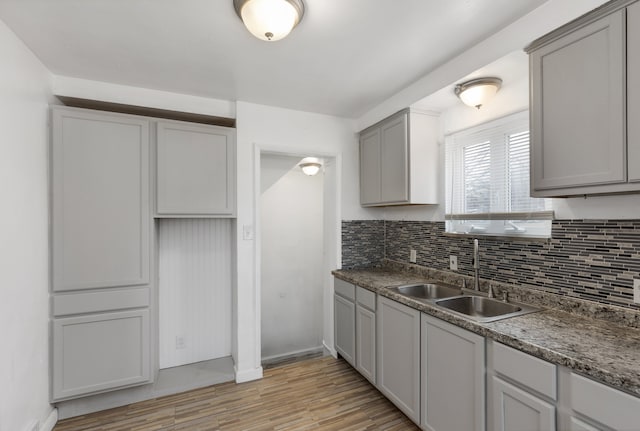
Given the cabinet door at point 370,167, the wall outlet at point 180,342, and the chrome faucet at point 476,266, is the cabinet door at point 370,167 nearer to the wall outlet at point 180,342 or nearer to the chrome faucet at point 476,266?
the chrome faucet at point 476,266

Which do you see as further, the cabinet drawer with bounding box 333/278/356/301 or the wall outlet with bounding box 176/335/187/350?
the wall outlet with bounding box 176/335/187/350

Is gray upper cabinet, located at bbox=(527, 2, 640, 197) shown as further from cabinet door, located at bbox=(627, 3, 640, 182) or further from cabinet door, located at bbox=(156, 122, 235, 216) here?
cabinet door, located at bbox=(156, 122, 235, 216)

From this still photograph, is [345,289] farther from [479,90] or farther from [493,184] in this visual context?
[479,90]

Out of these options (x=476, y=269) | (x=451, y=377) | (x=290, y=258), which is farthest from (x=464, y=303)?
(x=290, y=258)

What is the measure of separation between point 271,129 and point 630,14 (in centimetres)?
238

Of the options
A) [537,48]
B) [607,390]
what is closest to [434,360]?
[607,390]

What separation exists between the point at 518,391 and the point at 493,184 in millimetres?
1369

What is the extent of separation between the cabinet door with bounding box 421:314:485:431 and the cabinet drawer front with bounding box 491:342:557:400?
0.30ft

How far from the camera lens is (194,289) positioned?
9.69 feet

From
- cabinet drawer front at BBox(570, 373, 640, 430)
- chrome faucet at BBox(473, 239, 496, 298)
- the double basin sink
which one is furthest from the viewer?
chrome faucet at BBox(473, 239, 496, 298)

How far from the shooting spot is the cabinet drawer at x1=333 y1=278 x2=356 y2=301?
274 cm

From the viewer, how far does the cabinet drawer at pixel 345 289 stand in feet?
8.99

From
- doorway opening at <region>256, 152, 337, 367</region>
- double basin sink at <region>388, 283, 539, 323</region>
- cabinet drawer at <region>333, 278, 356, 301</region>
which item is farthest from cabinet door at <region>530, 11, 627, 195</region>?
doorway opening at <region>256, 152, 337, 367</region>

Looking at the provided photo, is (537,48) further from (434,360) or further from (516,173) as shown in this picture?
(434,360)
